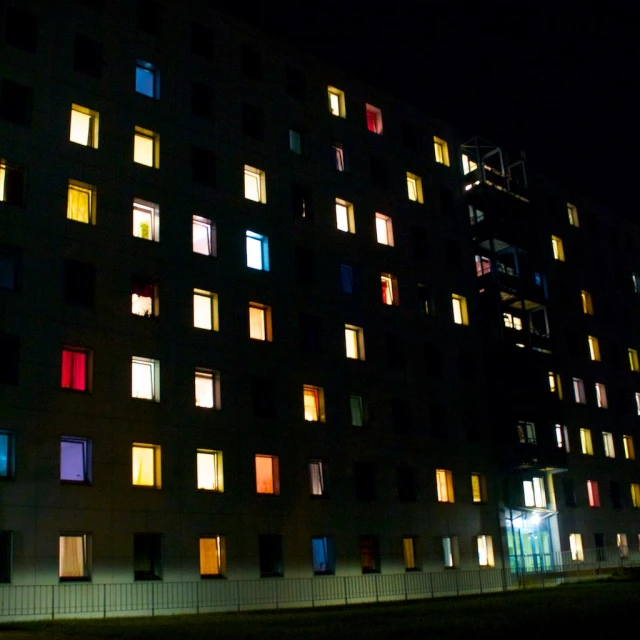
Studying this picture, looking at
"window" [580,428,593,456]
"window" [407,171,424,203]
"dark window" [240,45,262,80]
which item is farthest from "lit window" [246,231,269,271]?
"window" [580,428,593,456]

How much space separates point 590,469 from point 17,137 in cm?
4080

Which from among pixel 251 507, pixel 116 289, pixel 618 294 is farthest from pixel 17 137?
pixel 618 294

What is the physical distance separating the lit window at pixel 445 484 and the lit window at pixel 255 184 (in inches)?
655

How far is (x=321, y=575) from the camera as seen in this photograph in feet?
121

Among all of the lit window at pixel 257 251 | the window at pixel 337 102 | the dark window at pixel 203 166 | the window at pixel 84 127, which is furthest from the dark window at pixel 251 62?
the window at pixel 84 127

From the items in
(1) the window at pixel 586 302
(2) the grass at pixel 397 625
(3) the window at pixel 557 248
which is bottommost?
(2) the grass at pixel 397 625

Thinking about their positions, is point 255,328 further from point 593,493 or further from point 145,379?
point 593,493

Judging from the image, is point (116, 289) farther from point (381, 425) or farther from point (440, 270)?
point (440, 270)

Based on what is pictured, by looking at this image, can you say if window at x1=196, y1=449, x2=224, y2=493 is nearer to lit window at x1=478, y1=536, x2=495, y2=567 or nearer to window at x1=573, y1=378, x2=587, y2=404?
lit window at x1=478, y1=536, x2=495, y2=567

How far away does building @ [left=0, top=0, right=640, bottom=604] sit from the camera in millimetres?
31359

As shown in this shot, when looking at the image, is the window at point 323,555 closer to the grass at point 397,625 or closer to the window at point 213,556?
the window at point 213,556

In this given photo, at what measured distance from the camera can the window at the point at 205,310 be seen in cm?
3634

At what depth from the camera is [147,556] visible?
31812mm

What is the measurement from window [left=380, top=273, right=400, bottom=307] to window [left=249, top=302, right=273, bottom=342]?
8601mm
